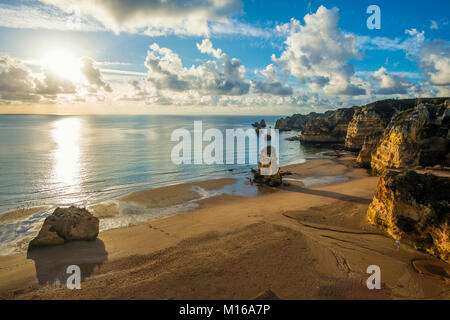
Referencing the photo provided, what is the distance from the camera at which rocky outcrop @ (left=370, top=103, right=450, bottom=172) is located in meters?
25.4

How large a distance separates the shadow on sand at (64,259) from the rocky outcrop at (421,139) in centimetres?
3160

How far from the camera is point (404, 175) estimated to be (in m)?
12.1

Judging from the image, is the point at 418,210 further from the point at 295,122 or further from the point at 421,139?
the point at 295,122

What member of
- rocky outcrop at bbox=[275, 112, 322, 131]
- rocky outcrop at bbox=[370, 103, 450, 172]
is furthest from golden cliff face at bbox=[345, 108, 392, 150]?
rocky outcrop at bbox=[275, 112, 322, 131]

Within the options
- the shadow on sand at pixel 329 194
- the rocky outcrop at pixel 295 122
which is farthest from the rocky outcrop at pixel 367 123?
the rocky outcrop at pixel 295 122

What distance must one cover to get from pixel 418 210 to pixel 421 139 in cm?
2062

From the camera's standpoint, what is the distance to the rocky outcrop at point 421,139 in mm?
25438

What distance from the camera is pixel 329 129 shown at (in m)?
72.6

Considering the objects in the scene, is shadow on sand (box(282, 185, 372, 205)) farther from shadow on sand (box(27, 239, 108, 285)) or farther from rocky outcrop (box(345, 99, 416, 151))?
rocky outcrop (box(345, 99, 416, 151))

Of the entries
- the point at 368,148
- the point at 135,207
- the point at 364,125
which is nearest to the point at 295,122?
the point at 364,125

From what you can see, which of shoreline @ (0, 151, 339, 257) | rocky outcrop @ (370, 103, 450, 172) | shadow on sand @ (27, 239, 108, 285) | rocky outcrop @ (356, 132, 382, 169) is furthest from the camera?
rocky outcrop @ (356, 132, 382, 169)

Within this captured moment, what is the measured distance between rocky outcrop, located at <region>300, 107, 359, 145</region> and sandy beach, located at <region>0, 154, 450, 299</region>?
59.5 metres
